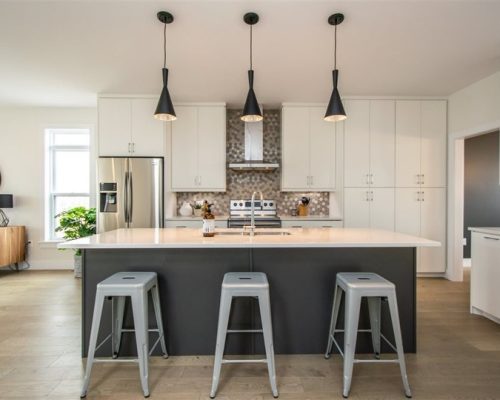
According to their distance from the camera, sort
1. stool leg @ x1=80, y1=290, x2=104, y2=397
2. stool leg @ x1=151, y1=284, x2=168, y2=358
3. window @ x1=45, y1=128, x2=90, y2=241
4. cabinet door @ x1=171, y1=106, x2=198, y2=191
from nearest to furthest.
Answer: stool leg @ x1=80, y1=290, x2=104, y2=397 < stool leg @ x1=151, y1=284, x2=168, y2=358 < cabinet door @ x1=171, y1=106, x2=198, y2=191 < window @ x1=45, y1=128, x2=90, y2=241

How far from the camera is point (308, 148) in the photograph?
175 inches

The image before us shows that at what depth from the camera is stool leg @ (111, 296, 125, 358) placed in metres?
2.17

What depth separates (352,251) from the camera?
227 centimetres

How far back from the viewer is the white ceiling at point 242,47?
231 cm

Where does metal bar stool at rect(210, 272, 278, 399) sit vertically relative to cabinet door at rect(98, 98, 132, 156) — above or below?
below

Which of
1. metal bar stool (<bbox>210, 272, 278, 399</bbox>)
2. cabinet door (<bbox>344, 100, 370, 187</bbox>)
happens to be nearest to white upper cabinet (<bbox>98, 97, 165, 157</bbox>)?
cabinet door (<bbox>344, 100, 370, 187</bbox>)

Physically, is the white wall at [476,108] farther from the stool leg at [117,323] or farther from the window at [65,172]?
the window at [65,172]

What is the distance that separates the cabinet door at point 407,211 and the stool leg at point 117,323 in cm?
369

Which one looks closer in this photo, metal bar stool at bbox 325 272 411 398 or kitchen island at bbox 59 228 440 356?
metal bar stool at bbox 325 272 411 398

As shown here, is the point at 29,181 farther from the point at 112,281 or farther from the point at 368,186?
the point at 368,186

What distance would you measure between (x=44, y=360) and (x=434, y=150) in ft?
16.4

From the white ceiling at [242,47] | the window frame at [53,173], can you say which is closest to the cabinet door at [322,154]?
the white ceiling at [242,47]

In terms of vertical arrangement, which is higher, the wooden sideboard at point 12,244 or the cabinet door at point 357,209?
the cabinet door at point 357,209

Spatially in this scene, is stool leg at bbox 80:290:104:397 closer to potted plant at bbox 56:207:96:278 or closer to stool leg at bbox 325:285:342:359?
stool leg at bbox 325:285:342:359
